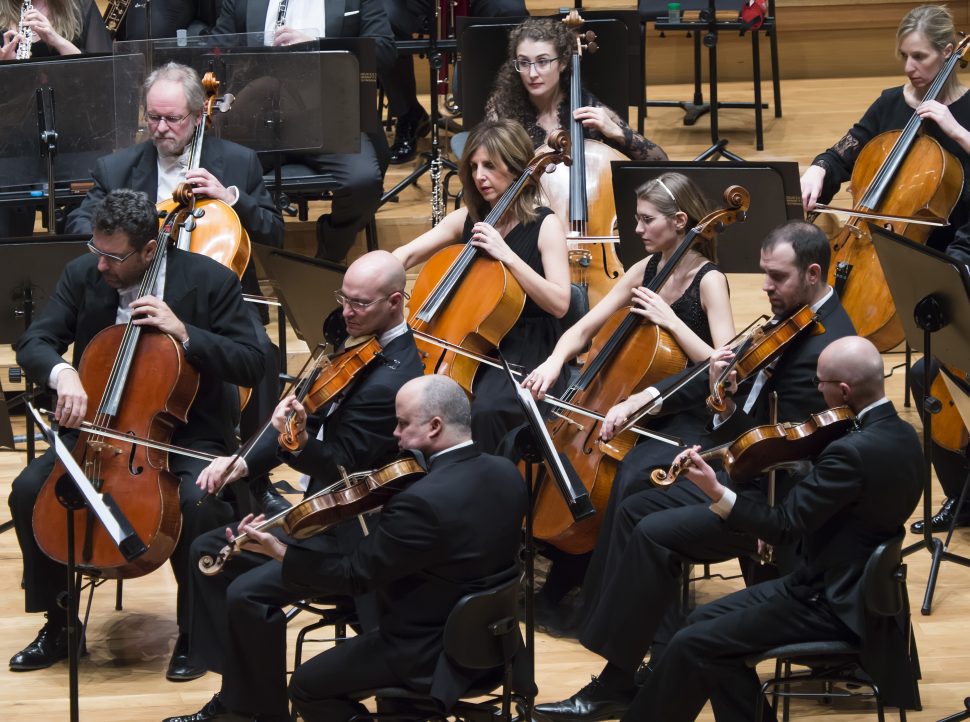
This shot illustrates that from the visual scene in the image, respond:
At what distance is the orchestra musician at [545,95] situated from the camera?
4641 millimetres

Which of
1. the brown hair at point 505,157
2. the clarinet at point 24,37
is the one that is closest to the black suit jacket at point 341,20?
the clarinet at point 24,37

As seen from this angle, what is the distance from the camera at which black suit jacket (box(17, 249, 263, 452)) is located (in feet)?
12.2

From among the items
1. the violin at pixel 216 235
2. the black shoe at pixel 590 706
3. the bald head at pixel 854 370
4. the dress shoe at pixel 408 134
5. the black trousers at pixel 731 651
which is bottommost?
the black shoe at pixel 590 706

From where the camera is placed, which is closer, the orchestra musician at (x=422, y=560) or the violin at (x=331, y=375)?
the orchestra musician at (x=422, y=560)

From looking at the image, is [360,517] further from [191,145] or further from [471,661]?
[191,145]

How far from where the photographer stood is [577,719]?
3369 mm

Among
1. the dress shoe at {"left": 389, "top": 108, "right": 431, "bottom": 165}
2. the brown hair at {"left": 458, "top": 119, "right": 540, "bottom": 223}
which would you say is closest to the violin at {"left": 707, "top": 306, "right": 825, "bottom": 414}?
the brown hair at {"left": 458, "top": 119, "right": 540, "bottom": 223}

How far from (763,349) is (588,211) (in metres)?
1.21

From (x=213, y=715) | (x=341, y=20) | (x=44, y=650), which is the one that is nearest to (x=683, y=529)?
(x=213, y=715)

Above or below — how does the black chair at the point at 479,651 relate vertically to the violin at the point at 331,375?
below

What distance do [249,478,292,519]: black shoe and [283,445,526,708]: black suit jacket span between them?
1.06 m

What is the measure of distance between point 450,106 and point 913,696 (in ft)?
14.3

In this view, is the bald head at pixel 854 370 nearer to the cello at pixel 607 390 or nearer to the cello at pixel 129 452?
the cello at pixel 607 390

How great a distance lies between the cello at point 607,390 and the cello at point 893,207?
782 millimetres
